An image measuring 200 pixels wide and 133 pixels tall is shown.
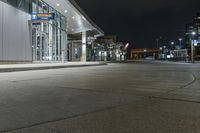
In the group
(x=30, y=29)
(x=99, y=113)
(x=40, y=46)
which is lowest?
(x=99, y=113)

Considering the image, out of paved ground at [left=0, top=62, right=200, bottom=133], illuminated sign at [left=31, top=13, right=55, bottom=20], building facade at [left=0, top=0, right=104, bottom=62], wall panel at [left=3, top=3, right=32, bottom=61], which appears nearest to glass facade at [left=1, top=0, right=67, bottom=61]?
building facade at [left=0, top=0, right=104, bottom=62]

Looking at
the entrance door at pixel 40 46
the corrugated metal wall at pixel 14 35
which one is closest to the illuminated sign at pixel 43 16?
the corrugated metal wall at pixel 14 35

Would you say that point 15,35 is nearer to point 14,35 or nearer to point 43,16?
point 14,35

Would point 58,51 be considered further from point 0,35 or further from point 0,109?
point 0,109

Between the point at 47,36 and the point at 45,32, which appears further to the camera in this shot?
the point at 47,36

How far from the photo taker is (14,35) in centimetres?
2698

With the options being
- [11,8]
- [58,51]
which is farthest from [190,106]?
[58,51]

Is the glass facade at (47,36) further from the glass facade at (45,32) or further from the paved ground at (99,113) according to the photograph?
the paved ground at (99,113)

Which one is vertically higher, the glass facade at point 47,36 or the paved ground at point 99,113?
the glass facade at point 47,36

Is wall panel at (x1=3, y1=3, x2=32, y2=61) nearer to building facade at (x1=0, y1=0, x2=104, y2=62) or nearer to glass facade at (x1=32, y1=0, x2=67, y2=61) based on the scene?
building facade at (x1=0, y1=0, x2=104, y2=62)

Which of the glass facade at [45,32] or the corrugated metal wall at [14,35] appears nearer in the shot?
the corrugated metal wall at [14,35]

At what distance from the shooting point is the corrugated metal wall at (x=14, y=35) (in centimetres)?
2516

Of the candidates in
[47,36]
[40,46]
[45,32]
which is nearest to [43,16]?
[40,46]

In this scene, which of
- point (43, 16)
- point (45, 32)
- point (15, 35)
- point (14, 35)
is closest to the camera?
point (14, 35)
